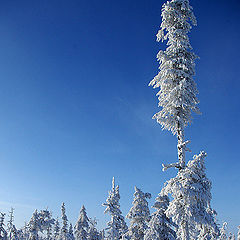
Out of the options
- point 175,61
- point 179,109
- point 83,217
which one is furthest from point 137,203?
point 83,217

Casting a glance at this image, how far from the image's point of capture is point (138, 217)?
28.9 metres

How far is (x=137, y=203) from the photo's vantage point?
29.8 metres

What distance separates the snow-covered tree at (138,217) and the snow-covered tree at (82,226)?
90.5 feet

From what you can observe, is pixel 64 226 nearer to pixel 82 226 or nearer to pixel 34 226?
pixel 82 226

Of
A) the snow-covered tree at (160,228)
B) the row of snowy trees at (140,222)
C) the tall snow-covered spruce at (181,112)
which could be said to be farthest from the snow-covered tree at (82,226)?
the tall snow-covered spruce at (181,112)

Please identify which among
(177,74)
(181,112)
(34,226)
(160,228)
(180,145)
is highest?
(177,74)

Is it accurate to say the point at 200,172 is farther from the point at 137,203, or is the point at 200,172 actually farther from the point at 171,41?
the point at 137,203

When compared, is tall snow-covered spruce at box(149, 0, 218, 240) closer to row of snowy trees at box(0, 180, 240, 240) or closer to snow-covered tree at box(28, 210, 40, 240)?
row of snowy trees at box(0, 180, 240, 240)

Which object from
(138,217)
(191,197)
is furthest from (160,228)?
(191,197)

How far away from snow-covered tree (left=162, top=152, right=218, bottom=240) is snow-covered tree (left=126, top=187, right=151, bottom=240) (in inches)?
577

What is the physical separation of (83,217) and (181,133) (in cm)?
4465

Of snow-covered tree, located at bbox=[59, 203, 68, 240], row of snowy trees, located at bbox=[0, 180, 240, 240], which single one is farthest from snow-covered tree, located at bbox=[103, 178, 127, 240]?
snow-covered tree, located at bbox=[59, 203, 68, 240]

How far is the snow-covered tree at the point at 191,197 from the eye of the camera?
14.5 metres

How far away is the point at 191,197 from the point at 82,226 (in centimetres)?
4521
